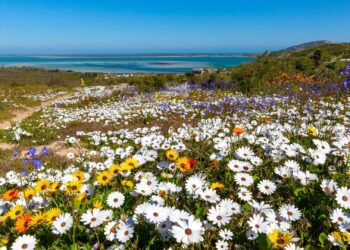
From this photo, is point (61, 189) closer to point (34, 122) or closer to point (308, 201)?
point (308, 201)

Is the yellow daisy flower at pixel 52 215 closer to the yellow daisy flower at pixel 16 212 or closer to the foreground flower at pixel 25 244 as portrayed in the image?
the foreground flower at pixel 25 244

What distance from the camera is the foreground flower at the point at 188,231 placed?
1.68 meters

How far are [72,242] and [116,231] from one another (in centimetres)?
58

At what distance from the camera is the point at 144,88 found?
24703 mm

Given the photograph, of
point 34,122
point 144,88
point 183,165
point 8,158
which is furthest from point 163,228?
point 144,88

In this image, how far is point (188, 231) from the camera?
1.75 meters

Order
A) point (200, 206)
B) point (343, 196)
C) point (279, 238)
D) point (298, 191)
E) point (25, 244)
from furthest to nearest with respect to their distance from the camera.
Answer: point (298, 191)
point (200, 206)
point (343, 196)
point (25, 244)
point (279, 238)

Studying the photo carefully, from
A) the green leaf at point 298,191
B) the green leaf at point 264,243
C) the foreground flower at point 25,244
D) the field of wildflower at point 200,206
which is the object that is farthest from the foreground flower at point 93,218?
the green leaf at point 298,191

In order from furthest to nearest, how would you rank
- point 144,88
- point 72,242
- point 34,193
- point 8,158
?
point 144,88, point 8,158, point 34,193, point 72,242

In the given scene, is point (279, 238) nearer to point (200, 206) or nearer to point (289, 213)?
point (289, 213)

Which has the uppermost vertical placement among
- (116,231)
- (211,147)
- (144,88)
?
(116,231)

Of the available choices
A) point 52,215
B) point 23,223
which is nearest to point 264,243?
point 52,215

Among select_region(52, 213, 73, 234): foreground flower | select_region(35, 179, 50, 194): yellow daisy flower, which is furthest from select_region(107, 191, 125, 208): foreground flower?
select_region(35, 179, 50, 194): yellow daisy flower

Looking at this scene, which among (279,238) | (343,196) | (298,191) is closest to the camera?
(279,238)
